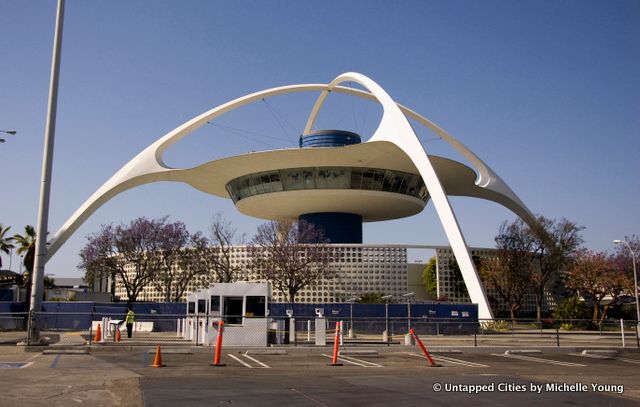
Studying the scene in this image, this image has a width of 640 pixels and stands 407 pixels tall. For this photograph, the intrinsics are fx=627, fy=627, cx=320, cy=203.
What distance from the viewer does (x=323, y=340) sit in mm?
26141

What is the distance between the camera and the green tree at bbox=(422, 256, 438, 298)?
65812mm

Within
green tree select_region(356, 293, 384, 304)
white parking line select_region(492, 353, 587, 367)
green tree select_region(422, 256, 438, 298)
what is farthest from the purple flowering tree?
white parking line select_region(492, 353, 587, 367)

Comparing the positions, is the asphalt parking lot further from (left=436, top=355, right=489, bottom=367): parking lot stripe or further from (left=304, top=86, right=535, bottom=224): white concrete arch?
(left=304, top=86, right=535, bottom=224): white concrete arch

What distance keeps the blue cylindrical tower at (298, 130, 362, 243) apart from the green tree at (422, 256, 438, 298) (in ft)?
31.4

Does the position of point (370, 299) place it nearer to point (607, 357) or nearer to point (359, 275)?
point (359, 275)

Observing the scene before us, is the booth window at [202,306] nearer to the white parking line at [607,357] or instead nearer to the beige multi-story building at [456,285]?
the white parking line at [607,357]

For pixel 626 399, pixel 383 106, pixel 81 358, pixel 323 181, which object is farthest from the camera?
pixel 323 181

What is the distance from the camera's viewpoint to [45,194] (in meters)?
24.8

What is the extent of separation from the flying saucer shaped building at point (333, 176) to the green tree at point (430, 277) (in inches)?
248

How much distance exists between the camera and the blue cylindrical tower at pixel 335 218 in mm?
60188

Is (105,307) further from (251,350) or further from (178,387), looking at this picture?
(178,387)

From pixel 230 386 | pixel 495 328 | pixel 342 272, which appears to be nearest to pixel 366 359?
pixel 230 386

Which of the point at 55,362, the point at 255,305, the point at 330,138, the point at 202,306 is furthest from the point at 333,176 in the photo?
the point at 55,362

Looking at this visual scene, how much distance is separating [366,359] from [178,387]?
9794 mm
